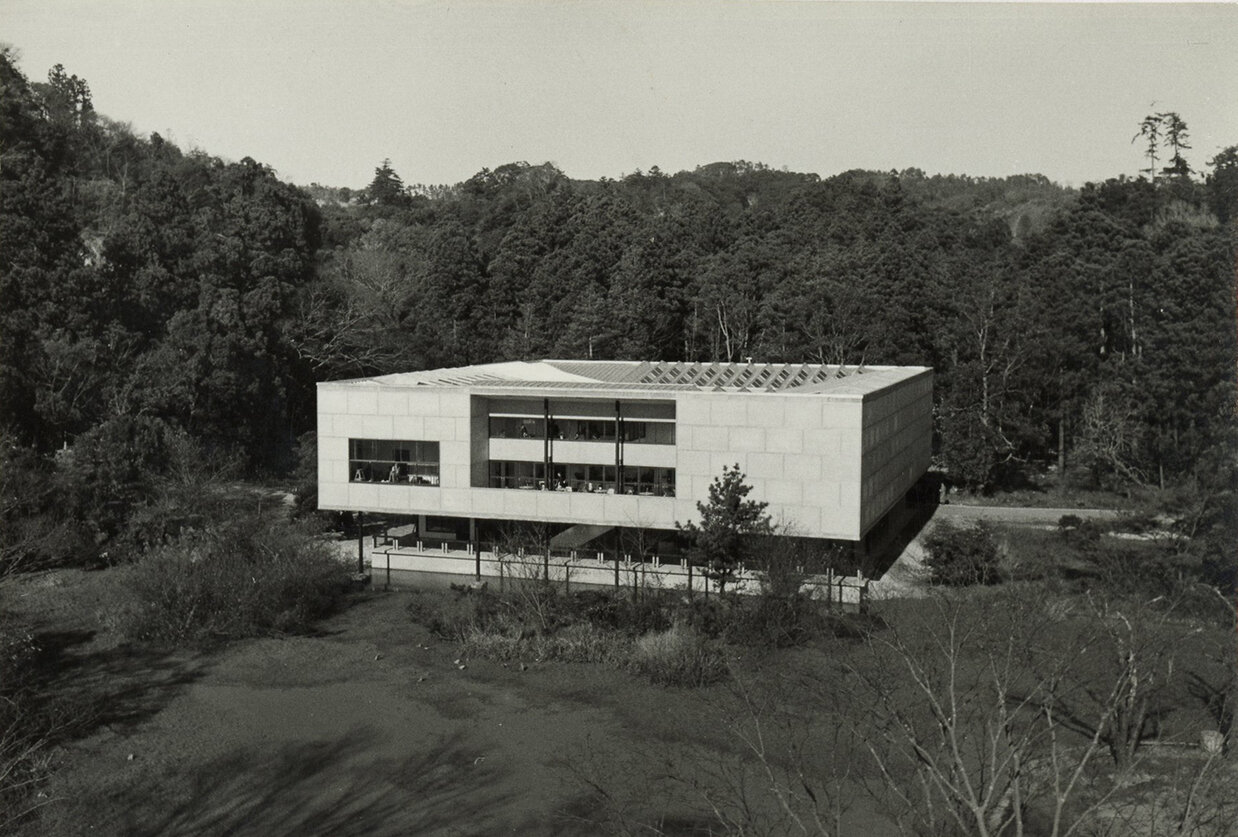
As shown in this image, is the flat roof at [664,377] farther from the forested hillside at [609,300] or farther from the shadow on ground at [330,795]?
the shadow on ground at [330,795]

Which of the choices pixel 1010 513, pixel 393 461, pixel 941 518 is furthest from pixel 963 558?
pixel 393 461

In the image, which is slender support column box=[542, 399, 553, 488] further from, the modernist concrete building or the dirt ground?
the dirt ground

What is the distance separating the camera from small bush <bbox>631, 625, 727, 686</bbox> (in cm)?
2219

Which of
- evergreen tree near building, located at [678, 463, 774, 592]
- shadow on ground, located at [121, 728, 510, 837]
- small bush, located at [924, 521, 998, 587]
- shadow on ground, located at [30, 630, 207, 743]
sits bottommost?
shadow on ground, located at [121, 728, 510, 837]

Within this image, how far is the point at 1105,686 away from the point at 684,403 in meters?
13.3

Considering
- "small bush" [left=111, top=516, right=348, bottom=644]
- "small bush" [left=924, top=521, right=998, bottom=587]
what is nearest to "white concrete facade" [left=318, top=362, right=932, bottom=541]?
"small bush" [left=924, top=521, right=998, bottom=587]

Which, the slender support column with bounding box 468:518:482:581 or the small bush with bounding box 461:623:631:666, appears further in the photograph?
the slender support column with bounding box 468:518:482:581

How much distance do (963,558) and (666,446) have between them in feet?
27.9

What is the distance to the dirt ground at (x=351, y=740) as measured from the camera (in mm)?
16594

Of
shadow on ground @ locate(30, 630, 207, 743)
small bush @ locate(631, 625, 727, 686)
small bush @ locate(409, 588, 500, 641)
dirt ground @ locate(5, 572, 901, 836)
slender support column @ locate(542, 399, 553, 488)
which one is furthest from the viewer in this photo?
slender support column @ locate(542, 399, 553, 488)

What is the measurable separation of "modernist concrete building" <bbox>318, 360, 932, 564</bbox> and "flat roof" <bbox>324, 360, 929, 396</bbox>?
20 centimetres

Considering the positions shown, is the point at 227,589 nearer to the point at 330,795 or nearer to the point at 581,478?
the point at 330,795

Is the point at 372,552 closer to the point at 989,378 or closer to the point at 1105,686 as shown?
the point at 1105,686

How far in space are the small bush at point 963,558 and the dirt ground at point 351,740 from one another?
31.2ft
